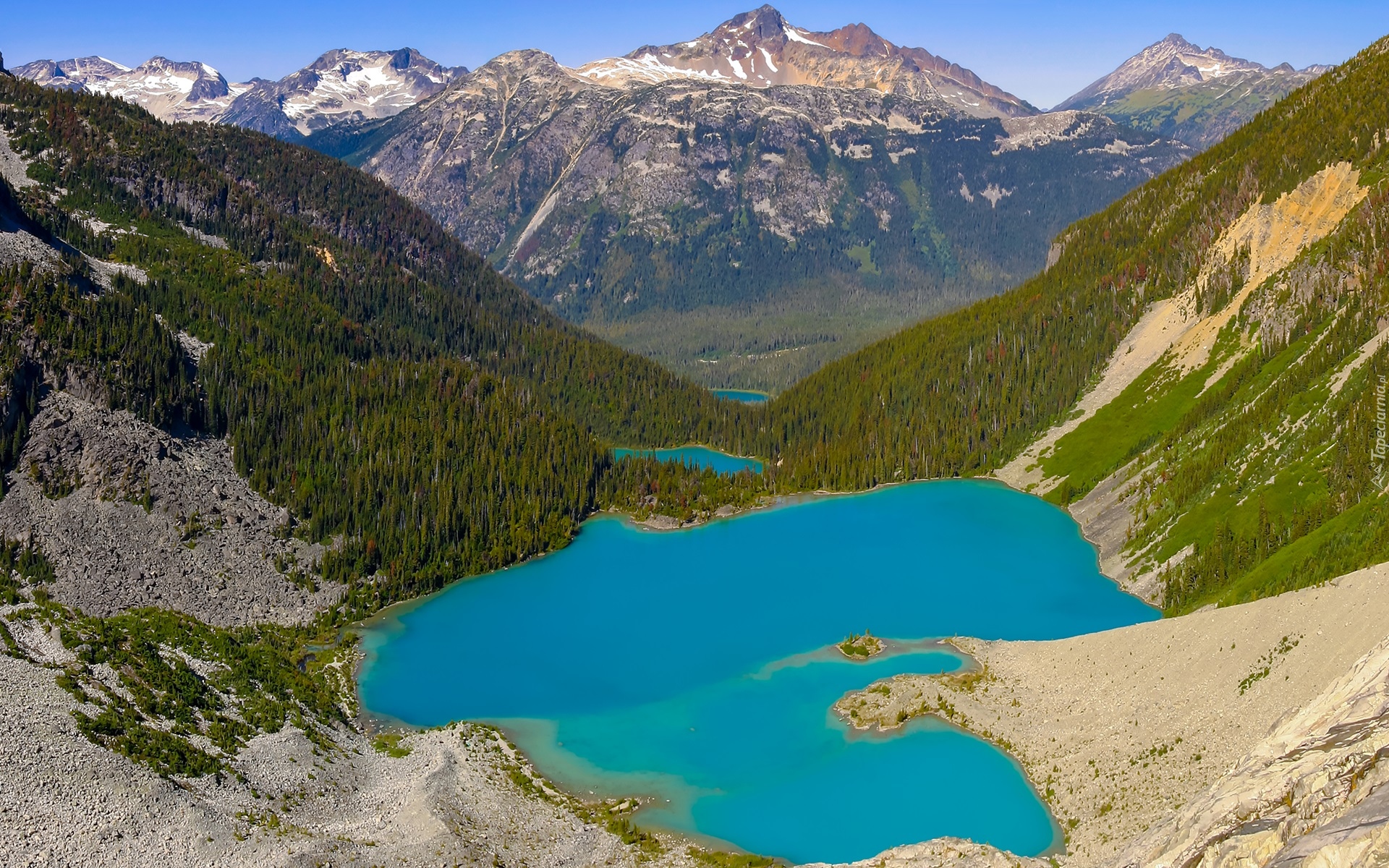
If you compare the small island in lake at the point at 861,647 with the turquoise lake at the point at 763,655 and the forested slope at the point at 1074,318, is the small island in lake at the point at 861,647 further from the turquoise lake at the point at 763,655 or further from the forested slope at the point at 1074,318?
the forested slope at the point at 1074,318

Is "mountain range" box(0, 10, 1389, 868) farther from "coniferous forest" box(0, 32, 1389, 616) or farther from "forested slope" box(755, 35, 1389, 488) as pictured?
"forested slope" box(755, 35, 1389, 488)

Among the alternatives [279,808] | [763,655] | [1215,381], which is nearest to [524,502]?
[763,655]

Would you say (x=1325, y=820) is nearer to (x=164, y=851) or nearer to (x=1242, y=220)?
(x=164, y=851)

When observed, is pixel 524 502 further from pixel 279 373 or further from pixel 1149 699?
pixel 1149 699

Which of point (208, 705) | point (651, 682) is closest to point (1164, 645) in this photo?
point (651, 682)

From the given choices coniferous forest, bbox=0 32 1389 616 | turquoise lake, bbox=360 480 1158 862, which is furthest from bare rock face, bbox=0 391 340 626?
turquoise lake, bbox=360 480 1158 862
